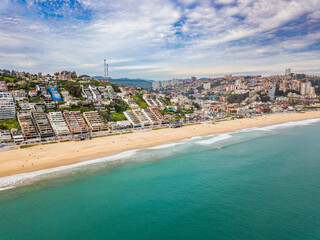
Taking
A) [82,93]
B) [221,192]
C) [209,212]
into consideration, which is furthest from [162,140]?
[82,93]

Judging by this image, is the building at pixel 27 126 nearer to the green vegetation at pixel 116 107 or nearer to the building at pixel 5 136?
the building at pixel 5 136

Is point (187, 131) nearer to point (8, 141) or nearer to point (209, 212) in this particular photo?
point (209, 212)

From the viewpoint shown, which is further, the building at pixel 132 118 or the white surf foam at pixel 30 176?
the building at pixel 132 118

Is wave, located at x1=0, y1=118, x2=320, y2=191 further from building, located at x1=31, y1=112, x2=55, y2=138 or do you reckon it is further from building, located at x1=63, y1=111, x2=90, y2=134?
building, located at x1=31, y1=112, x2=55, y2=138

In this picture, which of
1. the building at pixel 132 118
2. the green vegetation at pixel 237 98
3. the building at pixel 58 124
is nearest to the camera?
the building at pixel 58 124

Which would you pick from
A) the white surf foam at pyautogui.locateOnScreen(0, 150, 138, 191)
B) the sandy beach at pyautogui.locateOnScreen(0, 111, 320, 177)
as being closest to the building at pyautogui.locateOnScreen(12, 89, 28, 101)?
the sandy beach at pyautogui.locateOnScreen(0, 111, 320, 177)

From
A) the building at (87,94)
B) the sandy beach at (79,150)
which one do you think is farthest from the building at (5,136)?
the building at (87,94)

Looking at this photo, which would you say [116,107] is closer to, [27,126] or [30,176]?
[27,126]
